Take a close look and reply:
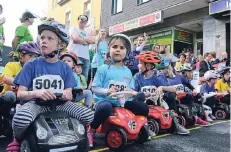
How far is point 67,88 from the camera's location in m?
2.46

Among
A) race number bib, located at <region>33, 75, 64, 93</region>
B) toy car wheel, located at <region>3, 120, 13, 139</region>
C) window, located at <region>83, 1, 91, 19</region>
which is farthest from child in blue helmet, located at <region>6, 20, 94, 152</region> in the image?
window, located at <region>83, 1, 91, 19</region>

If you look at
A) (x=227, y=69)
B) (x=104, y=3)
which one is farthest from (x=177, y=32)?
(x=227, y=69)

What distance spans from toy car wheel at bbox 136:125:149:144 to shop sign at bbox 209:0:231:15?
791cm

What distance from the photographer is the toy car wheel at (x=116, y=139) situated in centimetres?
292

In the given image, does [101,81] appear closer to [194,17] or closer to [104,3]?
[194,17]

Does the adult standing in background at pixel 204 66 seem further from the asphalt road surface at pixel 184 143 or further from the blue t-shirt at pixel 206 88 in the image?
the asphalt road surface at pixel 184 143

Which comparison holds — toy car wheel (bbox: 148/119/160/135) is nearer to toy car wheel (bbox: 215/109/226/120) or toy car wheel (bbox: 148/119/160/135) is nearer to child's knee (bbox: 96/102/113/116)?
child's knee (bbox: 96/102/113/116)

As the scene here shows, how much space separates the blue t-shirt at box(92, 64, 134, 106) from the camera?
10.8ft

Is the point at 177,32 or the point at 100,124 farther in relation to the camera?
the point at 177,32

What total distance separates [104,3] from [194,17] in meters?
6.66

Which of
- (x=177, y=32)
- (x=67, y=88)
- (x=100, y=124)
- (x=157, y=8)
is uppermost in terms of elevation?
(x=157, y=8)

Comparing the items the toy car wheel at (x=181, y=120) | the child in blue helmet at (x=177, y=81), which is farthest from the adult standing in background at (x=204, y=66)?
the toy car wheel at (x=181, y=120)

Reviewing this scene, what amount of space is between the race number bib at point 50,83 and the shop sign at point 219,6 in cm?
878

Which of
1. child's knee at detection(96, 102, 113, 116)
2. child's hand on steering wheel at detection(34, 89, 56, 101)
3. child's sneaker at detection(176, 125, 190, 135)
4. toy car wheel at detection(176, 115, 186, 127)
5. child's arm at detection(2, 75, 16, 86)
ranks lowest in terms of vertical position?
child's sneaker at detection(176, 125, 190, 135)
